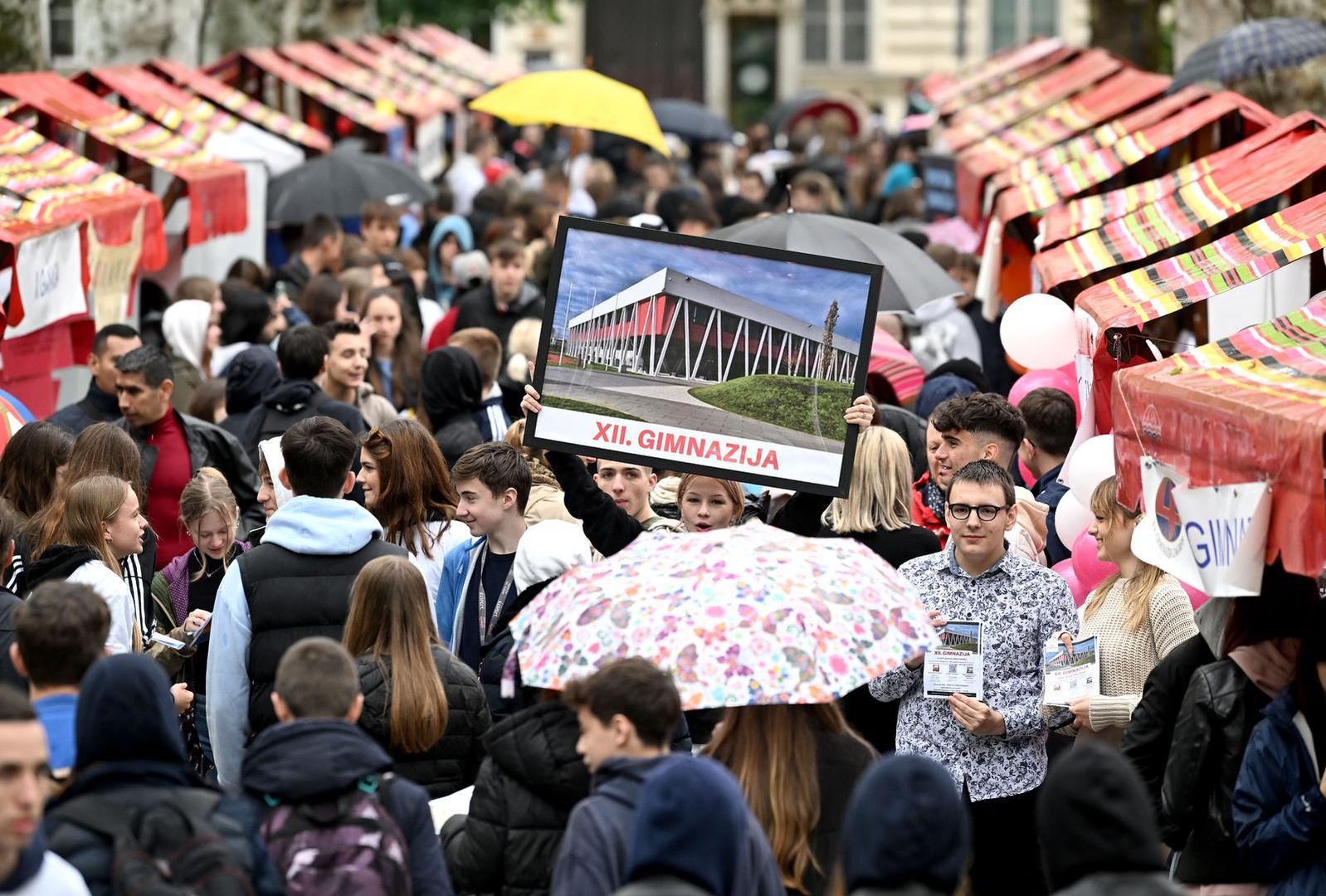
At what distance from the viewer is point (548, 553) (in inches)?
237

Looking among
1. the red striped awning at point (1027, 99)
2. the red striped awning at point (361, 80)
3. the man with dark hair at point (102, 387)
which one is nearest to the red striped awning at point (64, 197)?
the man with dark hair at point (102, 387)

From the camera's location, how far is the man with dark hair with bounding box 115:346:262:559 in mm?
8281

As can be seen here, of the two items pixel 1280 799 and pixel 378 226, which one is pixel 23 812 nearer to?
pixel 1280 799

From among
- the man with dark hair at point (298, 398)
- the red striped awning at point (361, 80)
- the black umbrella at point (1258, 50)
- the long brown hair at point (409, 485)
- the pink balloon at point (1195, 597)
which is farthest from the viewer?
the red striped awning at point (361, 80)

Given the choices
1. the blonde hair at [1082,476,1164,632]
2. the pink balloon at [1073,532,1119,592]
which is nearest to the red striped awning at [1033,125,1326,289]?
the pink balloon at [1073,532,1119,592]

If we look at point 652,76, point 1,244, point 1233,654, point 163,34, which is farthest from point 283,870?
point 652,76

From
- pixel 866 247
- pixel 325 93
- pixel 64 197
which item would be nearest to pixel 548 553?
pixel 866 247

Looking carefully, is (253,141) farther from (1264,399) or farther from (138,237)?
(1264,399)

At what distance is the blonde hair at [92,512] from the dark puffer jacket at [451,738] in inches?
53.9

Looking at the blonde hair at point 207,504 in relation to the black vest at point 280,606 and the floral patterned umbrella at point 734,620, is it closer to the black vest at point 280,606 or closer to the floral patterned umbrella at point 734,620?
the black vest at point 280,606

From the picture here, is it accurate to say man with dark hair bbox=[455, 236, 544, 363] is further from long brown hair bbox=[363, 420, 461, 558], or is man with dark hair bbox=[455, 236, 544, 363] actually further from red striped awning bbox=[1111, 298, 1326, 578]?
red striped awning bbox=[1111, 298, 1326, 578]

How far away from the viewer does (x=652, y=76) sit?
1980 inches

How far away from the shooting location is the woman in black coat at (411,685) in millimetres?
5379

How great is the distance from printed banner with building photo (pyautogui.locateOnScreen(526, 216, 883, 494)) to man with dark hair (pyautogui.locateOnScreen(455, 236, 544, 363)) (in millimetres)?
5163
